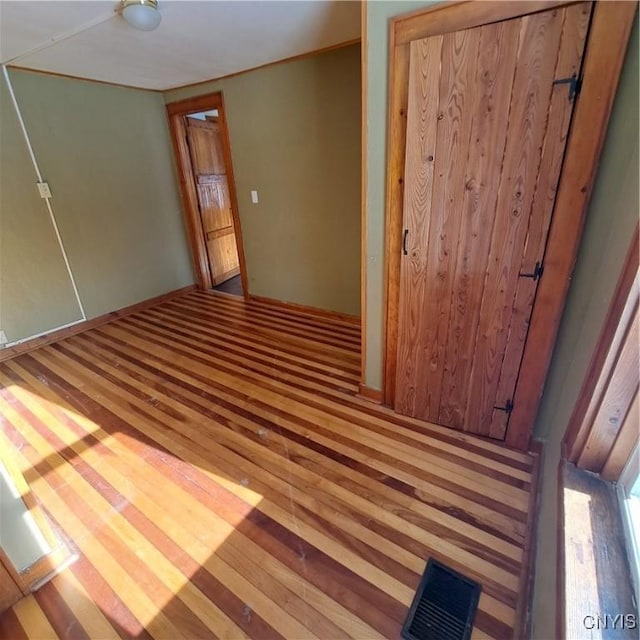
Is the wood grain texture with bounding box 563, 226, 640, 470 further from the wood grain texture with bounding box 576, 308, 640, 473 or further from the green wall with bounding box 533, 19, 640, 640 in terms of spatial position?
the green wall with bounding box 533, 19, 640, 640

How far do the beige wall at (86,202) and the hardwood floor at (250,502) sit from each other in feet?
3.07

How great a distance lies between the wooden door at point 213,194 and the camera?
13.6ft

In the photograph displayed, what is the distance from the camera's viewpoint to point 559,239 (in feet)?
4.53

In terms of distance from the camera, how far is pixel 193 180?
13.4 ft

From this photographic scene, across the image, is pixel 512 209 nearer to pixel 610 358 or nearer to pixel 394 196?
pixel 394 196

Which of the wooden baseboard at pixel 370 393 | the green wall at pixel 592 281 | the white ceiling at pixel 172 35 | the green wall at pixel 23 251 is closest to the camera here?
the green wall at pixel 592 281

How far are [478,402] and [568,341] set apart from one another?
1.71 feet

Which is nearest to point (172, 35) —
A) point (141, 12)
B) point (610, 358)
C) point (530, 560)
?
point (141, 12)

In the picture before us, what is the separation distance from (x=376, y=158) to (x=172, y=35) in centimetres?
172

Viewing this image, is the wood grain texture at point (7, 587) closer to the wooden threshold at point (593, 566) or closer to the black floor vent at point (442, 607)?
the black floor vent at point (442, 607)

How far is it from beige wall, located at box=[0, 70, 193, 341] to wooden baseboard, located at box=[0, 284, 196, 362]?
0.07 meters

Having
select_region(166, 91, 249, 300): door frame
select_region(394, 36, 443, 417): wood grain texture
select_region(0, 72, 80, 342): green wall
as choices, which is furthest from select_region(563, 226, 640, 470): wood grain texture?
select_region(0, 72, 80, 342): green wall

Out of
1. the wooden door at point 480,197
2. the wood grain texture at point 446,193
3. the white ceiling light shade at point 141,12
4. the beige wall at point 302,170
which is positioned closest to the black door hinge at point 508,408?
the wooden door at point 480,197

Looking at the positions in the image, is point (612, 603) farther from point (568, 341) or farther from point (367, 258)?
point (367, 258)
